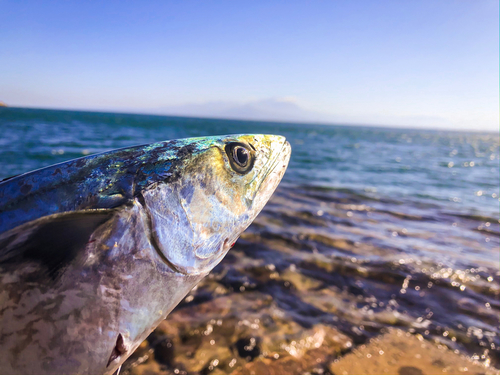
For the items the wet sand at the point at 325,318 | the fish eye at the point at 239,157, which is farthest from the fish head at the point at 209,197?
the wet sand at the point at 325,318

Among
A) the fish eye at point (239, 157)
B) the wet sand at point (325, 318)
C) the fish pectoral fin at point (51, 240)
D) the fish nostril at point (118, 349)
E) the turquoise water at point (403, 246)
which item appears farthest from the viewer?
the turquoise water at point (403, 246)

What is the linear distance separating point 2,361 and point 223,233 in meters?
1.06

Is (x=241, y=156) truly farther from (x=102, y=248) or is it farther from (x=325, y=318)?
(x=325, y=318)

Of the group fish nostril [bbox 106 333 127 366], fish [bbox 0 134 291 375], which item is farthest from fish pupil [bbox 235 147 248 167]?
fish nostril [bbox 106 333 127 366]

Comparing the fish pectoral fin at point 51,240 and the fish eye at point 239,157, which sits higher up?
the fish eye at point 239,157

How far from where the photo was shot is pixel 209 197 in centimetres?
150

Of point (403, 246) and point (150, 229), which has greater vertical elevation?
point (150, 229)

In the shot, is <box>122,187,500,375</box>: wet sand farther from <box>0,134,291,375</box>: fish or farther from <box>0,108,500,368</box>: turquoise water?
<box>0,134,291,375</box>: fish

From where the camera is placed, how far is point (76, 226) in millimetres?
1196

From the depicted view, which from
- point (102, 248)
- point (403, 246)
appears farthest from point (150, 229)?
point (403, 246)

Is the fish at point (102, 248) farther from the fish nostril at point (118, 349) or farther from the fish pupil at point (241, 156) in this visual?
the fish pupil at point (241, 156)

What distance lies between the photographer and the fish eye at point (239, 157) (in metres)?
1.65

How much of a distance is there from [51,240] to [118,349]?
1.93 ft

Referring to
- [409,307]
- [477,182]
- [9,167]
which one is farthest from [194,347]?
[477,182]
